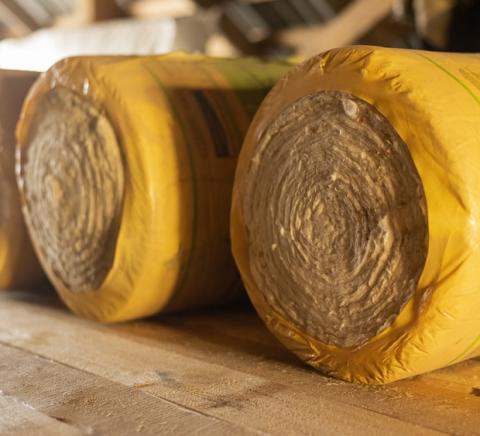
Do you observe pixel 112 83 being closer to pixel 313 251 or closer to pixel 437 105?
pixel 313 251

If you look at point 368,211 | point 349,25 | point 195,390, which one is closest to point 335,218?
point 368,211

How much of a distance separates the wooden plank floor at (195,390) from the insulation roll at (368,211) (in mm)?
84

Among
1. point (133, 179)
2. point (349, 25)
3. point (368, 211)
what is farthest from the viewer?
point (349, 25)

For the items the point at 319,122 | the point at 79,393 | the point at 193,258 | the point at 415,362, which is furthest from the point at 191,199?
the point at 415,362

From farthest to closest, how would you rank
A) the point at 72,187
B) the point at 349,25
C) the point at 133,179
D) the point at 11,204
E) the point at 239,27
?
the point at 239,27, the point at 349,25, the point at 11,204, the point at 72,187, the point at 133,179

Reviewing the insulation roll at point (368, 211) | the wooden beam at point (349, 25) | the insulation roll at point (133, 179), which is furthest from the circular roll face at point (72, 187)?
the wooden beam at point (349, 25)

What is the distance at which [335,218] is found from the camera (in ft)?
5.59

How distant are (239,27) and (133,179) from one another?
378cm

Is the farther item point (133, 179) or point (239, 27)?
point (239, 27)

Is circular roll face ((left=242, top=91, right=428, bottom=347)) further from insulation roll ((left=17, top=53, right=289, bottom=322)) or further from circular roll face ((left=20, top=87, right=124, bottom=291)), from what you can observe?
circular roll face ((left=20, top=87, right=124, bottom=291))

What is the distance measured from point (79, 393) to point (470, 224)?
89cm

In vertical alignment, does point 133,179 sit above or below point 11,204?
above

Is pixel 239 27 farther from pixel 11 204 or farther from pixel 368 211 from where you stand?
pixel 368 211

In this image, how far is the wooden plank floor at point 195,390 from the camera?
147cm
